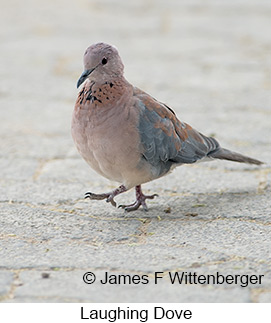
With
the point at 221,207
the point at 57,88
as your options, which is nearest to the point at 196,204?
the point at 221,207

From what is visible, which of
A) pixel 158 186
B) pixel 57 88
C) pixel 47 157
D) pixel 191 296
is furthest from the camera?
pixel 57 88

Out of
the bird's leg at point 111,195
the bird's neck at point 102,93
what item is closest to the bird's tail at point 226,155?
the bird's leg at point 111,195

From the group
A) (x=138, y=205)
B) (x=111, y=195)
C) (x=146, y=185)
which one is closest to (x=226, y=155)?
(x=146, y=185)

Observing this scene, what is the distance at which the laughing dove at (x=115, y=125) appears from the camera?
3430 mm

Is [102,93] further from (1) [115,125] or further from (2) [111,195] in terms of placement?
(2) [111,195]

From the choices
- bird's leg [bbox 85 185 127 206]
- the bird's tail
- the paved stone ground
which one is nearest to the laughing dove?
bird's leg [bbox 85 185 127 206]

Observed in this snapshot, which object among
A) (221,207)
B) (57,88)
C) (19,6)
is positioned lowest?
(221,207)

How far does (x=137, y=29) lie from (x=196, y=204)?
19.9ft

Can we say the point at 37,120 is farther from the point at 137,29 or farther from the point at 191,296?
the point at 137,29

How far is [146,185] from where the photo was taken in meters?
4.34

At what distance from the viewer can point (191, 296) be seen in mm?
A: 2742

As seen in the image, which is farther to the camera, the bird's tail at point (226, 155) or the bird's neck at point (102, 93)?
the bird's tail at point (226, 155)

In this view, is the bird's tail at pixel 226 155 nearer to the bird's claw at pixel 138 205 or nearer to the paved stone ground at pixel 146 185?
the paved stone ground at pixel 146 185

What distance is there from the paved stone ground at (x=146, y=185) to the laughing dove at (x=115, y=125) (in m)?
0.32
